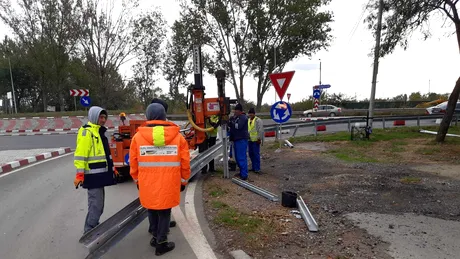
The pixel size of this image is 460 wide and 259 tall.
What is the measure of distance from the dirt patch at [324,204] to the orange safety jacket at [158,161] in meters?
0.95

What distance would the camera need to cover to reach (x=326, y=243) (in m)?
3.90

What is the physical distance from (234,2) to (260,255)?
3012cm

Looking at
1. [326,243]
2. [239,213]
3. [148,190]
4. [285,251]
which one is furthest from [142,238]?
[326,243]

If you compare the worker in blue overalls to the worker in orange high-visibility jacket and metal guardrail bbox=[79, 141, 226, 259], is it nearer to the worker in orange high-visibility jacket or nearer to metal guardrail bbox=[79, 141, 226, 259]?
metal guardrail bbox=[79, 141, 226, 259]

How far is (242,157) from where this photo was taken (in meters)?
7.26

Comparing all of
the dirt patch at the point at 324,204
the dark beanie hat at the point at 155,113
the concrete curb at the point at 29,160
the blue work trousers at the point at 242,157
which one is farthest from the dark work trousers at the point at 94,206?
the concrete curb at the point at 29,160

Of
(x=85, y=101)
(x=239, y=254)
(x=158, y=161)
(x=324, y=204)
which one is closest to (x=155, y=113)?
(x=158, y=161)

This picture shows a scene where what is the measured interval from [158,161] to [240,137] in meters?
3.88

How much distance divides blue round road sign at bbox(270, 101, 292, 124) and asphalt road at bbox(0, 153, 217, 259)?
4.82 meters

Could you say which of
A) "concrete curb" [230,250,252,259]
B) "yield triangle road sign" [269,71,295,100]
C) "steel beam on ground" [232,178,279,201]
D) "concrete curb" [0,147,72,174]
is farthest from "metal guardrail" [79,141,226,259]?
"concrete curb" [0,147,72,174]

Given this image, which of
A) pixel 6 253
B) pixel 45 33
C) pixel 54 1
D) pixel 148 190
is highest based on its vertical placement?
pixel 54 1

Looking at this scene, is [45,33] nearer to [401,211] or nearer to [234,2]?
[234,2]

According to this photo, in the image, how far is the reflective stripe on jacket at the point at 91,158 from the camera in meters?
3.90

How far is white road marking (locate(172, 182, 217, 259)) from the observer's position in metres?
3.73
